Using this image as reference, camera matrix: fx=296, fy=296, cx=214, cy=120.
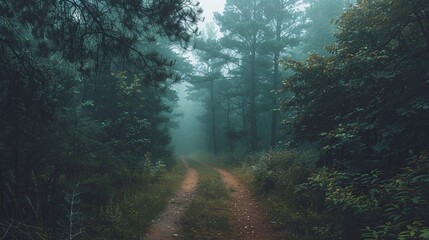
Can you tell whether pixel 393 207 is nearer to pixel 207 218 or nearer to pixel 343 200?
pixel 343 200

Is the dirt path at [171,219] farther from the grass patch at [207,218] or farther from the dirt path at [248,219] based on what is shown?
the dirt path at [248,219]

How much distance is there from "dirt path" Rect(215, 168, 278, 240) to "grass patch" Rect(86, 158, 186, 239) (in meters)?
2.41

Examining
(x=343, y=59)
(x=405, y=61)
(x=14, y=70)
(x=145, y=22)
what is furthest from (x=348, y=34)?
(x=14, y=70)

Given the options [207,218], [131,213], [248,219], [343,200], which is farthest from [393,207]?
[131,213]

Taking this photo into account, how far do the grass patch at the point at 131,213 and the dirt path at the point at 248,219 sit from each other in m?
2.41

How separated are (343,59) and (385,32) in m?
1.20

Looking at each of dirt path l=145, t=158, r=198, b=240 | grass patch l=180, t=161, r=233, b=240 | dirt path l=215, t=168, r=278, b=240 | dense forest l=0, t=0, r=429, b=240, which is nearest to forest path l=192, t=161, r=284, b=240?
dirt path l=215, t=168, r=278, b=240

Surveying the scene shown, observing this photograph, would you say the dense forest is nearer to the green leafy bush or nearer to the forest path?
the green leafy bush

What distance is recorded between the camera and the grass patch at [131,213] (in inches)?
269

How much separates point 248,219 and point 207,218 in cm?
124

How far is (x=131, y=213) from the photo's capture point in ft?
27.4

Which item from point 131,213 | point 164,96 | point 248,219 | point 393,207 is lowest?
point 248,219

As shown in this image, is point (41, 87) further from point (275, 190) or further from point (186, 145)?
point (186, 145)

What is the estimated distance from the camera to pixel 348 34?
366 inches
